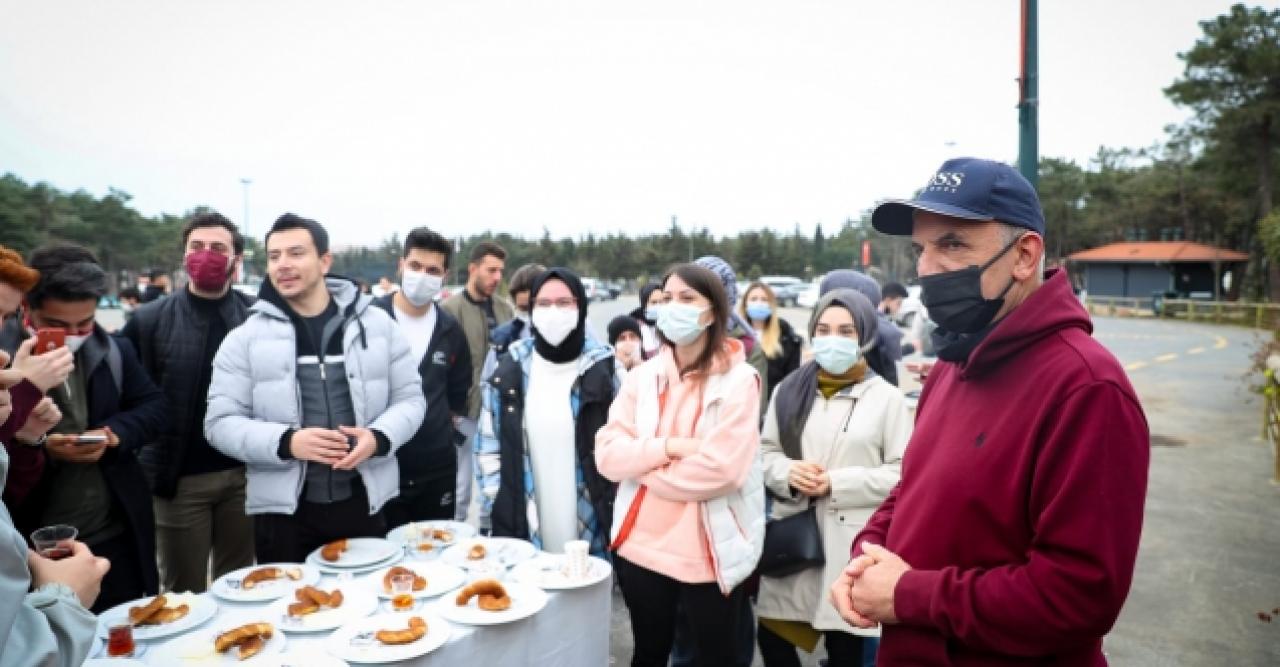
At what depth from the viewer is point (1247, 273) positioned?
46.1m

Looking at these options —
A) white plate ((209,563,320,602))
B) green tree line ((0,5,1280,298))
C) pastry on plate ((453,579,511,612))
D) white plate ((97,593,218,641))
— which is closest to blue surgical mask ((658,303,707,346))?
pastry on plate ((453,579,511,612))

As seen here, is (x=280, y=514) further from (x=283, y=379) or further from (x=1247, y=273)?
(x=1247, y=273)

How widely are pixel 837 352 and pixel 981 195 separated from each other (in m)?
1.67

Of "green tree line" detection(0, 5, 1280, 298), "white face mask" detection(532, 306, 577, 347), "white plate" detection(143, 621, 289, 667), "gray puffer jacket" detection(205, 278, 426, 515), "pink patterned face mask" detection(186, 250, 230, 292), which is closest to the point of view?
"white plate" detection(143, 621, 289, 667)

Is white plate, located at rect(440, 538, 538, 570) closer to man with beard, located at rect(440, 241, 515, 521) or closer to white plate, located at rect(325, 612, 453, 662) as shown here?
white plate, located at rect(325, 612, 453, 662)

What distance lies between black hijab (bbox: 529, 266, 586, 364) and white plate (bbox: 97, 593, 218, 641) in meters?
1.70

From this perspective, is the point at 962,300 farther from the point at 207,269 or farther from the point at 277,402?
the point at 207,269

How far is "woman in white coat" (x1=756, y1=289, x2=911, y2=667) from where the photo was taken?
3.08 metres

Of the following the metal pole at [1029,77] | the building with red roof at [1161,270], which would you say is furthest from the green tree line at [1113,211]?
the metal pole at [1029,77]

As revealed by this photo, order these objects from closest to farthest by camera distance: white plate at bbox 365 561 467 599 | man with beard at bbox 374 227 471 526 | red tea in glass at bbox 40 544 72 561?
1. red tea in glass at bbox 40 544 72 561
2. white plate at bbox 365 561 467 599
3. man with beard at bbox 374 227 471 526

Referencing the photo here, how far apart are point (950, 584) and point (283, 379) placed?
255 centimetres

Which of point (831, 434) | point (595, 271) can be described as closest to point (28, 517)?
point (831, 434)

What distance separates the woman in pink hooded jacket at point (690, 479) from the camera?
281 centimetres

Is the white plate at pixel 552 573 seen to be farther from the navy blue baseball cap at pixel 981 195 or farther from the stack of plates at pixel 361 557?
the navy blue baseball cap at pixel 981 195
